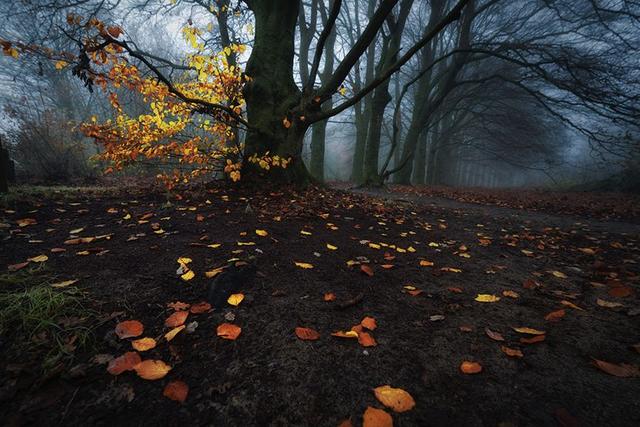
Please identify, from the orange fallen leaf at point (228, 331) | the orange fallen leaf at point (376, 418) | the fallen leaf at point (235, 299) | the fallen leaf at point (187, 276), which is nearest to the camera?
the orange fallen leaf at point (376, 418)

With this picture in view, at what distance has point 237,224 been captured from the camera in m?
3.02

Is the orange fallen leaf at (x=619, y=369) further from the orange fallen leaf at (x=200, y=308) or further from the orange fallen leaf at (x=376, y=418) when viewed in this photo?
the orange fallen leaf at (x=200, y=308)

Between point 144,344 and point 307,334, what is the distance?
765 mm

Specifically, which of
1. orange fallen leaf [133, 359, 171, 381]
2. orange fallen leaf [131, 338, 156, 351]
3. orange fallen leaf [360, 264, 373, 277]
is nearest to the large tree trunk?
orange fallen leaf [360, 264, 373, 277]

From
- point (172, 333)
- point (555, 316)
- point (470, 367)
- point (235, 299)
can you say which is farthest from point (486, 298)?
point (172, 333)

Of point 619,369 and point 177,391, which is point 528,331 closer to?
point 619,369

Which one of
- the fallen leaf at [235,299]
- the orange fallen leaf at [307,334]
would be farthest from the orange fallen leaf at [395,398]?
the fallen leaf at [235,299]

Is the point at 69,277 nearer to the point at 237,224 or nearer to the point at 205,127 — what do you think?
the point at 237,224

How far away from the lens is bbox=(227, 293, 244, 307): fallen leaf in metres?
1.66

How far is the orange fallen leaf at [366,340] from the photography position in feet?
4.82

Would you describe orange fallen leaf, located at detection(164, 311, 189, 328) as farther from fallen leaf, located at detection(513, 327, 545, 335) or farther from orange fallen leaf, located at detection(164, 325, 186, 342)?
fallen leaf, located at detection(513, 327, 545, 335)

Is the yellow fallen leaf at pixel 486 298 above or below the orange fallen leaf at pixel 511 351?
above

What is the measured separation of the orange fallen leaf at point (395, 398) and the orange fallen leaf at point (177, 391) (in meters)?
0.77

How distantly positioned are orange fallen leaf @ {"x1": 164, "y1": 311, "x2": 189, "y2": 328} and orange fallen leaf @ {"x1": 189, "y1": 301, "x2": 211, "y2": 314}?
0.12ft
